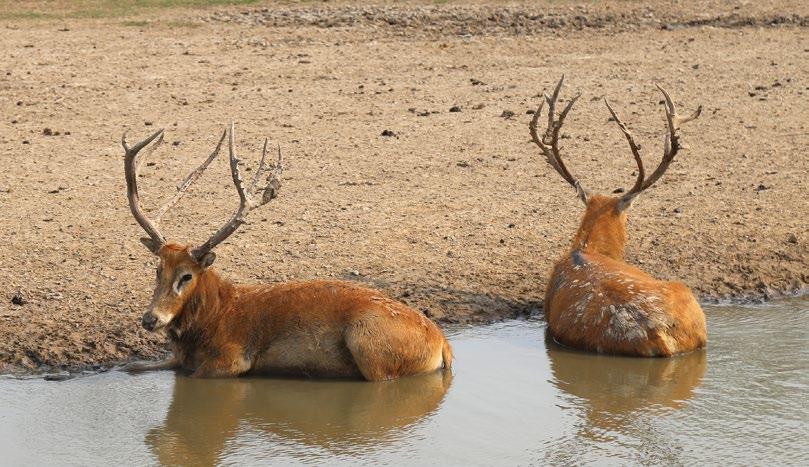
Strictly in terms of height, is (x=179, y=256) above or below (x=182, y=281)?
above

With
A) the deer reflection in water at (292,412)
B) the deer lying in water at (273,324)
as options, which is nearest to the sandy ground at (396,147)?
the deer lying in water at (273,324)

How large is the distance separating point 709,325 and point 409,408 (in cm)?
268

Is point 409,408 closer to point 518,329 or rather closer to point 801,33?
point 518,329

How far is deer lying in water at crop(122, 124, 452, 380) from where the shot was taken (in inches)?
348

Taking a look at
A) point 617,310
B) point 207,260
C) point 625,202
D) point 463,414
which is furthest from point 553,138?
point 463,414

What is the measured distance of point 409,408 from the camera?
8.51m

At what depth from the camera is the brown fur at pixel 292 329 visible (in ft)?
29.0

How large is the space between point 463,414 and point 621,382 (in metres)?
1.14

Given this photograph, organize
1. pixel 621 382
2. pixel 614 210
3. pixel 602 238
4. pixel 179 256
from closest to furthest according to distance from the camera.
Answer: pixel 621 382
pixel 179 256
pixel 602 238
pixel 614 210

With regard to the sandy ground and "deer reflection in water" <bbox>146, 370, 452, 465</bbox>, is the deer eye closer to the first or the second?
"deer reflection in water" <bbox>146, 370, 452, 465</bbox>

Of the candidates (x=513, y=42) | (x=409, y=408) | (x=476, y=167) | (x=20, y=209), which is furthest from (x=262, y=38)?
(x=409, y=408)

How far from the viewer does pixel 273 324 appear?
29.7 feet

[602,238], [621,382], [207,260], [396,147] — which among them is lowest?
[621,382]

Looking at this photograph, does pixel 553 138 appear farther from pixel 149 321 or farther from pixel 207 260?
pixel 149 321
